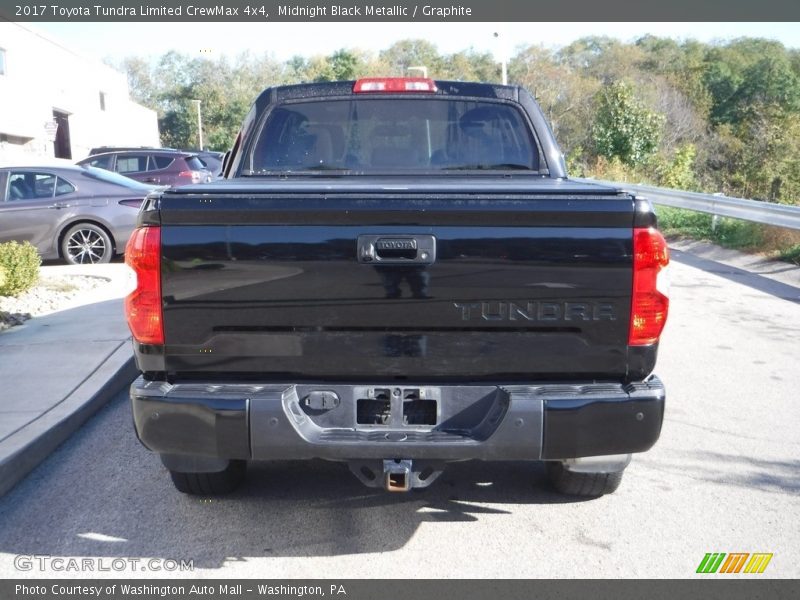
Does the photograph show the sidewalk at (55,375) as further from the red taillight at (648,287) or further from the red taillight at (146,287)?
the red taillight at (648,287)

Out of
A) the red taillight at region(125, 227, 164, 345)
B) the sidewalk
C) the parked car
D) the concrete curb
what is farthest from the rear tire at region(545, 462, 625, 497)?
the parked car

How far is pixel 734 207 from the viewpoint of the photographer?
1381cm

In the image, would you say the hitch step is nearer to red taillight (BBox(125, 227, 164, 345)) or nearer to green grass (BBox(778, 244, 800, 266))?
red taillight (BBox(125, 227, 164, 345))

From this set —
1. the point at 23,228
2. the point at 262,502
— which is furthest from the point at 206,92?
the point at 262,502

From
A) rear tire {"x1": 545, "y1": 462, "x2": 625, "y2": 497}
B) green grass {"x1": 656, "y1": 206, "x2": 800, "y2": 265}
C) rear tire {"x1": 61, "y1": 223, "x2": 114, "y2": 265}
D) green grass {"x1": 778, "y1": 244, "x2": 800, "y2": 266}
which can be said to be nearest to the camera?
rear tire {"x1": 545, "y1": 462, "x2": 625, "y2": 497}

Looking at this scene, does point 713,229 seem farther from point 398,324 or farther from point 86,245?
point 398,324

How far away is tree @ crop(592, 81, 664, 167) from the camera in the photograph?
27.7 meters

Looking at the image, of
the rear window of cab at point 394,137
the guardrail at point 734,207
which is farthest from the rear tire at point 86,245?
the rear window of cab at point 394,137

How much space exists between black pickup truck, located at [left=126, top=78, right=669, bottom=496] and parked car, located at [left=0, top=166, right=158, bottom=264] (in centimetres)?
899

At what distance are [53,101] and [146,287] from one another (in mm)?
Answer: 39884

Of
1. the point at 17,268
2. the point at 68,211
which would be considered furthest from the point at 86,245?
the point at 17,268

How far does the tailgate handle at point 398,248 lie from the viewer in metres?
3.22

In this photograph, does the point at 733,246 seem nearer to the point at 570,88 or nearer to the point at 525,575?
the point at 525,575

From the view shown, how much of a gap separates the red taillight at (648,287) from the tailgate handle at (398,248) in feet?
2.61
